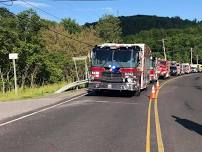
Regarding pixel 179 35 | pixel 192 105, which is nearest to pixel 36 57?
pixel 192 105

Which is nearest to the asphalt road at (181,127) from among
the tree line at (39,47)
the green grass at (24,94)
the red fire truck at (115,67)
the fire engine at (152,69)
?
the red fire truck at (115,67)

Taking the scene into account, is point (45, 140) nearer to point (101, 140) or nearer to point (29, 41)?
point (101, 140)

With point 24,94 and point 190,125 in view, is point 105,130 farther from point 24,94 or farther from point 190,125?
point 24,94

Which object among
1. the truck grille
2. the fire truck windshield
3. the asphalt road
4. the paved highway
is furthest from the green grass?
the asphalt road

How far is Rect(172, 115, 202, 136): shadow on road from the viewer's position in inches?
566

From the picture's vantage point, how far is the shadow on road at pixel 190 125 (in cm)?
1438

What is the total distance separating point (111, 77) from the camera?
2742cm

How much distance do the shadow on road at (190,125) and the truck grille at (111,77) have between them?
32.3ft

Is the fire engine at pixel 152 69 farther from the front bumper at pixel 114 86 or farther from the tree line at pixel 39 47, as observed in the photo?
the tree line at pixel 39 47

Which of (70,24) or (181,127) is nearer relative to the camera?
(181,127)

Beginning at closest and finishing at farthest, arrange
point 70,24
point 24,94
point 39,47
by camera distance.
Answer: point 24,94, point 39,47, point 70,24

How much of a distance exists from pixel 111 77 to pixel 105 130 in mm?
13624

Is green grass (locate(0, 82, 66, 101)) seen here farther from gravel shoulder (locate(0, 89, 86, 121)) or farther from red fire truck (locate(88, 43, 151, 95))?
red fire truck (locate(88, 43, 151, 95))

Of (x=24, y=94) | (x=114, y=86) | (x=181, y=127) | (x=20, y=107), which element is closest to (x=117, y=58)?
(x=114, y=86)
